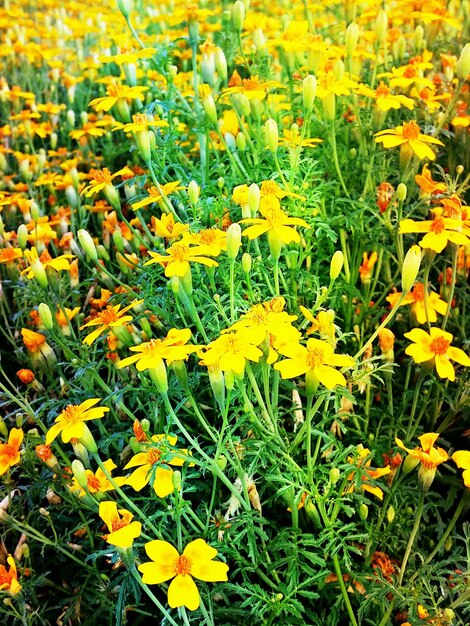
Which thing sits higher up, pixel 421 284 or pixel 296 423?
pixel 421 284

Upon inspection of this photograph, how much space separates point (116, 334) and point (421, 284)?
35.0 inches

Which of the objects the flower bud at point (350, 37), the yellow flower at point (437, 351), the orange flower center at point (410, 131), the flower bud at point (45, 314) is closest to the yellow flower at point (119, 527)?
the flower bud at point (45, 314)

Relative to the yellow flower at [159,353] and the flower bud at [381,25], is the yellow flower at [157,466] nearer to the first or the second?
the yellow flower at [159,353]

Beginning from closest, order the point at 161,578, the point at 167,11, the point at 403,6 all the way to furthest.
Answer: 1. the point at 161,578
2. the point at 403,6
3. the point at 167,11

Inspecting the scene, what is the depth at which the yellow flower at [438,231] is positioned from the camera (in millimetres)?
1776

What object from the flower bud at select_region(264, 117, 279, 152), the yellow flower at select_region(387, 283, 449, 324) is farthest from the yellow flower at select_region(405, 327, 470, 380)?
the flower bud at select_region(264, 117, 279, 152)

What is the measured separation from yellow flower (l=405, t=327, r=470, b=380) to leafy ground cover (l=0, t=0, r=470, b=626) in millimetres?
11

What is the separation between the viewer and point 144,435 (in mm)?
1688

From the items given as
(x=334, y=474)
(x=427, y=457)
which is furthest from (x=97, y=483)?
(x=427, y=457)

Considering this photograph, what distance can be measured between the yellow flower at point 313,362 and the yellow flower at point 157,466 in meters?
0.30

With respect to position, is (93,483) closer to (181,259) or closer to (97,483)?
(97,483)

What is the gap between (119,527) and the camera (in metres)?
1.45

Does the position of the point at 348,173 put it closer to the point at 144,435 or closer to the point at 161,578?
the point at 144,435

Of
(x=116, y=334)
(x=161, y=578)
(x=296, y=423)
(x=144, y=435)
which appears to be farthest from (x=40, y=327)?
(x=161, y=578)
